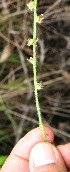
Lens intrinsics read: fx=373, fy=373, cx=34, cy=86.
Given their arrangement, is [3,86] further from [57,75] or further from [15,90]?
[57,75]

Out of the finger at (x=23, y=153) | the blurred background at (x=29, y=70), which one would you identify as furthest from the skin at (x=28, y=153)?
the blurred background at (x=29, y=70)

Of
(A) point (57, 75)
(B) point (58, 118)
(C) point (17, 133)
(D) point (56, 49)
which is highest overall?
(D) point (56, 49)

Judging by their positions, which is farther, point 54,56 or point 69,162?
point 54,56

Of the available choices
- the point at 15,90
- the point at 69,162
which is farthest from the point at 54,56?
the point at 69,162

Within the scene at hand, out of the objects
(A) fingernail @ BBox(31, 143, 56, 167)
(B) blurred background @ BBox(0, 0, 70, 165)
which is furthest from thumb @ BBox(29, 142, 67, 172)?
(B) blurred background @ BBox(0, 0, 70, 165)

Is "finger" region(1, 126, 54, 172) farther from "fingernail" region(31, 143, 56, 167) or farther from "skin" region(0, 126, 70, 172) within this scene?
"fingernail" region(31, 143, 56, 167)
